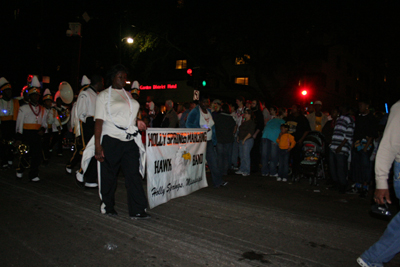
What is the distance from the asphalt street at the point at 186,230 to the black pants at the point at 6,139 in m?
2.31

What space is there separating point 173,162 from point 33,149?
3.43 meters

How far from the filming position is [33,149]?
7.54 meters

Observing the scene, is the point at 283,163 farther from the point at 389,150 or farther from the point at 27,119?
the point at 27,119

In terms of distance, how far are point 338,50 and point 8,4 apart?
3450cm

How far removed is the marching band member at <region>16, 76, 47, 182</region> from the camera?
7520 millimetres

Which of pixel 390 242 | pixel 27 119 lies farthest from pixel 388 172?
pixel 27 119

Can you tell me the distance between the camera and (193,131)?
711 centimetres

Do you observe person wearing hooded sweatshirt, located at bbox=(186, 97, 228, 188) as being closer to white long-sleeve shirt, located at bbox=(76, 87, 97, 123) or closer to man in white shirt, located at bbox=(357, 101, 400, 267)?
white long-sleeve shirt, located at bbox=(76, 87, 97, 123)

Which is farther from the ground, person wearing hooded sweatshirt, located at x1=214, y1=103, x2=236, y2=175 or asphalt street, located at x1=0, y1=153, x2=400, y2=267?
person wearing hooded sweatshirt, located at x1=214, y1=103, x2=236, y2=175

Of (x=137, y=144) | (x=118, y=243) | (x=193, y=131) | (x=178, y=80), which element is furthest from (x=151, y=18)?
(x=118, y=243)

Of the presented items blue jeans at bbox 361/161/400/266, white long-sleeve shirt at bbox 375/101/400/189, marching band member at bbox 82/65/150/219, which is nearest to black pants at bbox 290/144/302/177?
marching band member at bbox 82/65/150/219

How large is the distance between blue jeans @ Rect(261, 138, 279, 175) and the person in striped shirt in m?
1.95

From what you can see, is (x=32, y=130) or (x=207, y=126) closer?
(x=32, y=130)

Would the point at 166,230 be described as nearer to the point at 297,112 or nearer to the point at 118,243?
the point at 118,243
